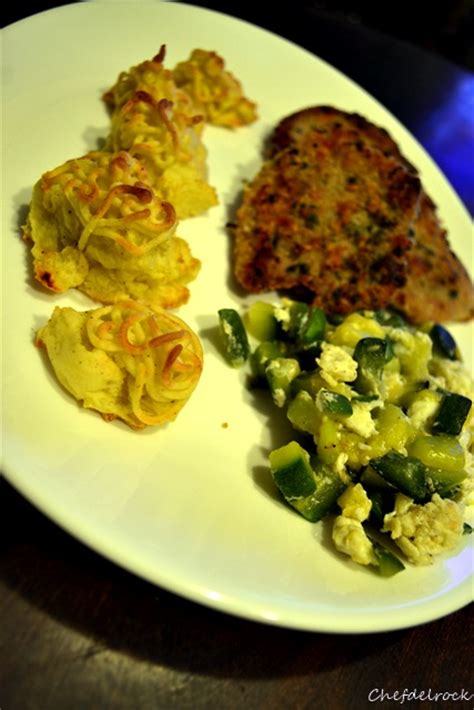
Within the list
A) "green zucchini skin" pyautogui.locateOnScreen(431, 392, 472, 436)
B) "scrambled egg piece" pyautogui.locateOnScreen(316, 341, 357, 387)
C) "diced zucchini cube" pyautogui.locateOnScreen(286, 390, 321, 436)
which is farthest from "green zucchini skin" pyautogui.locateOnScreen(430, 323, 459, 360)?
"diced zucchini cube" pyautogui.locateOnScreen(286, 390, 321, 436)

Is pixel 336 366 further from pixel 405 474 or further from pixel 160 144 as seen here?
pixel 160 144

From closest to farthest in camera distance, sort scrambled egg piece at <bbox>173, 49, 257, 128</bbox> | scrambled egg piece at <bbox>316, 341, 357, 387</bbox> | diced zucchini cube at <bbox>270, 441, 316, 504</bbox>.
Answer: diced zucchini cube at <bbox>270, 441, 316, 504</bbox> < scrambled egg piece at <bbox>316, 341, 357, 387</bbox> < scrambled egg piece at <bbox>173, 49, 257, 128</bbox>

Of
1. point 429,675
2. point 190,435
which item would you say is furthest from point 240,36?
point 429,675

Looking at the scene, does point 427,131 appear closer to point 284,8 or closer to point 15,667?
point 284,8

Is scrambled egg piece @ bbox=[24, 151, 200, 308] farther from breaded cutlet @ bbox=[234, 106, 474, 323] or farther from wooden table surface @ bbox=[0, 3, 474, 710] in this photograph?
wooden table surface @ bbox=[0, 3, 474, 710]

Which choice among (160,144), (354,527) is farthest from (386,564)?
(160,144)

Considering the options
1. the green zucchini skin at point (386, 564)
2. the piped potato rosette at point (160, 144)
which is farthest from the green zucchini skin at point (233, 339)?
the green zucchini skin at point (386, 564)
